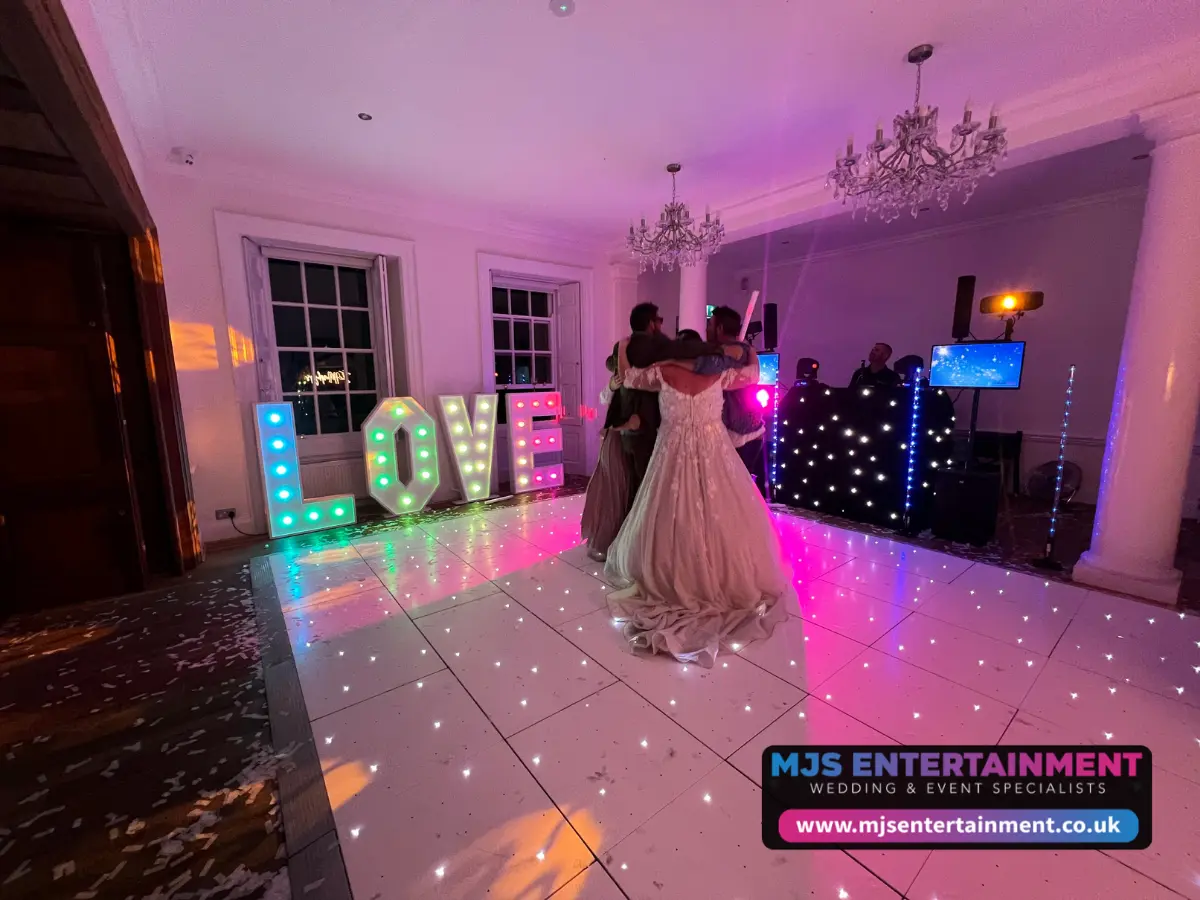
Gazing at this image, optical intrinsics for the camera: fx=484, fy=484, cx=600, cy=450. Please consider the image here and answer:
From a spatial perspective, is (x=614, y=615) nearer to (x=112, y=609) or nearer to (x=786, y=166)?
(x=112, y=609)

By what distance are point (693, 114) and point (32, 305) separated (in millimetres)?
3757

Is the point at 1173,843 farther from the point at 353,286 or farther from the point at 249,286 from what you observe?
the point at 353,286

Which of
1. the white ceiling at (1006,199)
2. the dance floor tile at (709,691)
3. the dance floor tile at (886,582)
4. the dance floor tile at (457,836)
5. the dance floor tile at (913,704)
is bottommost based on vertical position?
the dance floor tile at (457,836)

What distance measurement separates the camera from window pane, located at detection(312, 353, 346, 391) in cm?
435

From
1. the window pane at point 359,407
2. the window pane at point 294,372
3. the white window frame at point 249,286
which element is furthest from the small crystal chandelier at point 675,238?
the window pane at point 294,372

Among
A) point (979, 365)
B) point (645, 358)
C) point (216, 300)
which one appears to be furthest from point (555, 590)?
point (979, 365)

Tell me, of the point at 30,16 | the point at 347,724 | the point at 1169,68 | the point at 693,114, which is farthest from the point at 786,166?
the point at 347,724

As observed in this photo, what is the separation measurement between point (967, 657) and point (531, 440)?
3.93 m

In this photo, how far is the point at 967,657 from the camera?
2092 millimetres

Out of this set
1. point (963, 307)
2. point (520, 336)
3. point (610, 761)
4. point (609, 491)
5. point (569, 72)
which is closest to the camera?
point (610, 761)

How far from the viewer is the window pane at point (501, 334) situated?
213 inches

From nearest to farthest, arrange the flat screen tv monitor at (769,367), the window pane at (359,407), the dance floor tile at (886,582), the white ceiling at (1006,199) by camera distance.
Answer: the dance floor tile at (886,582) < the white ceiling at (1006,199) < the window pane at (359,407) < the flat screen tv monitor at (769,367)

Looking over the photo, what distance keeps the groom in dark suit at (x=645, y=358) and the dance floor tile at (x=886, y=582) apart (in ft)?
4.33

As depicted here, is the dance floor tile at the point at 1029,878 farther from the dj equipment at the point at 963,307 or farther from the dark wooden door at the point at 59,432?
the dj equipment at the point at 963,307
